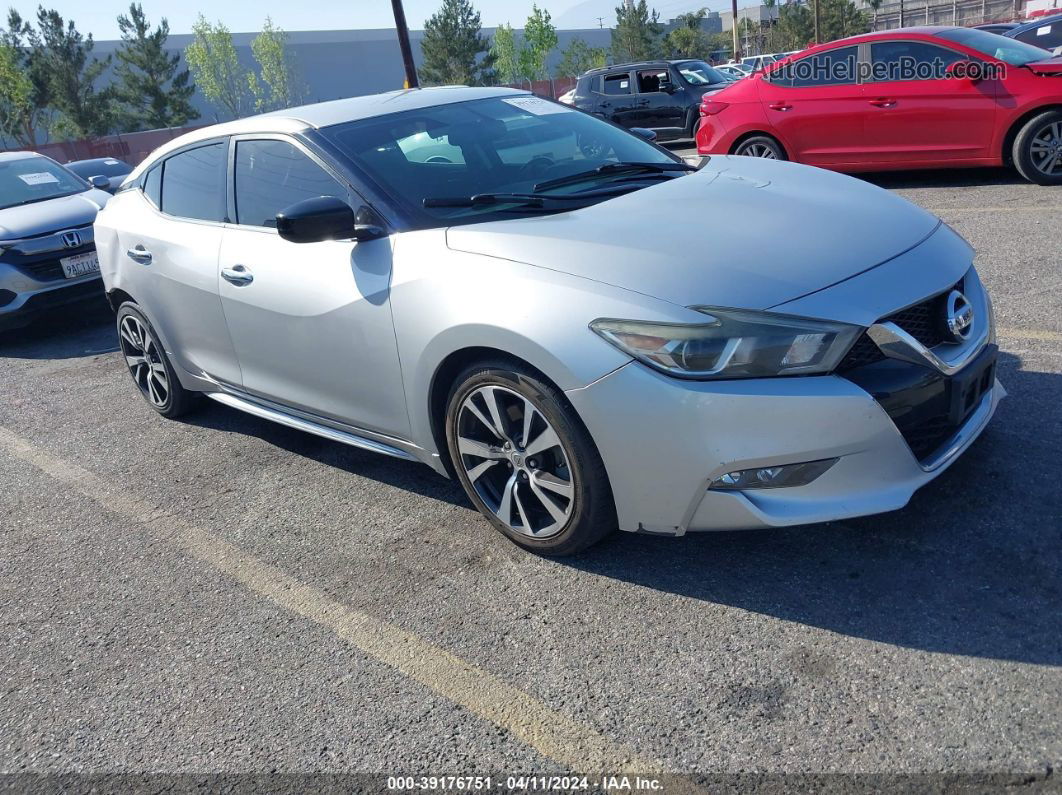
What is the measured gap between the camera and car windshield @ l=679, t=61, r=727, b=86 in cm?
1506

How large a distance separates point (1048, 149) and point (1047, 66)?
69cm

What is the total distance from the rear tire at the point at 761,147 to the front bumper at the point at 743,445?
7.19m

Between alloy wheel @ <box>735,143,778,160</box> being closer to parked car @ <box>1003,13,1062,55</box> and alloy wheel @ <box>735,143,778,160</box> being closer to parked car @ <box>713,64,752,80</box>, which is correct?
parked car @ <box>1003,13,1062,55</box>

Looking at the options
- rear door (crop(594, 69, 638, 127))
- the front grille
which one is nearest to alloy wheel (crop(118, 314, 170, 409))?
the front grille

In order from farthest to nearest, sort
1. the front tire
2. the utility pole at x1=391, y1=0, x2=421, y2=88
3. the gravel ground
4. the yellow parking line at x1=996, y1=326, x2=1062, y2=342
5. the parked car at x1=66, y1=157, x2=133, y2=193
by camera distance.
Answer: the utility pole at x1=391, y1=0, x2=421, y2=88 → the parked car at x1=66, y1=157, x2=133, y2=193 → the yellow parking line at x1=996, y1=326, x2=1062, y2=342 → the front tire → the gravel ground

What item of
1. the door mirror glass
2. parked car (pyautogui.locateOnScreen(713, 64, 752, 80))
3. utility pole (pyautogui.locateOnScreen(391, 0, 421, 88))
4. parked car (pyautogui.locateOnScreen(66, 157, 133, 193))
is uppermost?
utility pole (pyautogui.locateOnScreen(391, 0, 421, 88))

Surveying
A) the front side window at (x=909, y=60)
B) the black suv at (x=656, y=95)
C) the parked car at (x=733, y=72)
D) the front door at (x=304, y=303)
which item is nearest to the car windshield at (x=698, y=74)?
the black suv at (x=656, y=95)

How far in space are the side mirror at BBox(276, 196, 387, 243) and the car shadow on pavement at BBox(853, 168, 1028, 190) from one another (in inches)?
253

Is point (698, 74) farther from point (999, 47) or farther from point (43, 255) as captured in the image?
point (43, 255)

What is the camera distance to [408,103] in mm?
4234

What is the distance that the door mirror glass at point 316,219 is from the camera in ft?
11.1

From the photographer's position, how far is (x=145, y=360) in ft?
17.6

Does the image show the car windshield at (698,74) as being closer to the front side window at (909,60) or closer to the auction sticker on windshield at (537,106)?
the front side window at (909,60)

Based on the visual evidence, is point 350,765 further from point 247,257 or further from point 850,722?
point 247,257
